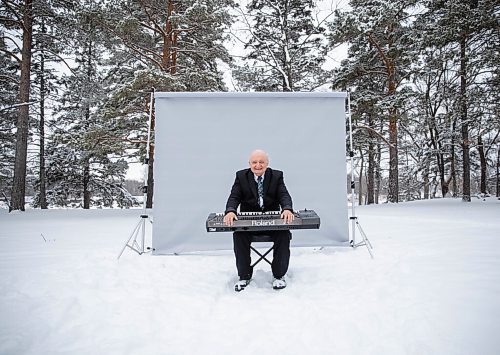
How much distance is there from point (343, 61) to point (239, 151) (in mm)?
10133

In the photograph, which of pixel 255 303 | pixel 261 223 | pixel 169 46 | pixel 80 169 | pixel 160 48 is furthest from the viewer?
Answer: pixel 80 169

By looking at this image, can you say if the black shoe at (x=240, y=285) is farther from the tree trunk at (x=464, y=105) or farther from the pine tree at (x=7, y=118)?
the pine tree at (x=7, y=118)

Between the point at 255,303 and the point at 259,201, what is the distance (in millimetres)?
1005

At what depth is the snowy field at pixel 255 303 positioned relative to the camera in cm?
193

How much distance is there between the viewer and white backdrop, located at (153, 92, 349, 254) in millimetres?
3992

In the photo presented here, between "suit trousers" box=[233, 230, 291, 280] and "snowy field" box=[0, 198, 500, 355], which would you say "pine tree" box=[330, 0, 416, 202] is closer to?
"snowy field" box=[0, 198, 500, 355]

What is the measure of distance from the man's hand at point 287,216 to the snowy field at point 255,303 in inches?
23.8

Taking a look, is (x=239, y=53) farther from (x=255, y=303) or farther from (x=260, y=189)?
(x=255, y=303)

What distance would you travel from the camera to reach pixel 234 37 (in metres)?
10.8

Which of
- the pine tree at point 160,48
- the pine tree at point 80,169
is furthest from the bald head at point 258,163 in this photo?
the pine tree at point 80,169

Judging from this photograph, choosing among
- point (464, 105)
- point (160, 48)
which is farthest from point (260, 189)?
point (464, 105)

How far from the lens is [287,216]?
9.33 ft

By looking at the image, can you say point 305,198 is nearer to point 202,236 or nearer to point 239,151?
point 239,151

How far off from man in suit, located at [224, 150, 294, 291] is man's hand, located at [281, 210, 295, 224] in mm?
94
